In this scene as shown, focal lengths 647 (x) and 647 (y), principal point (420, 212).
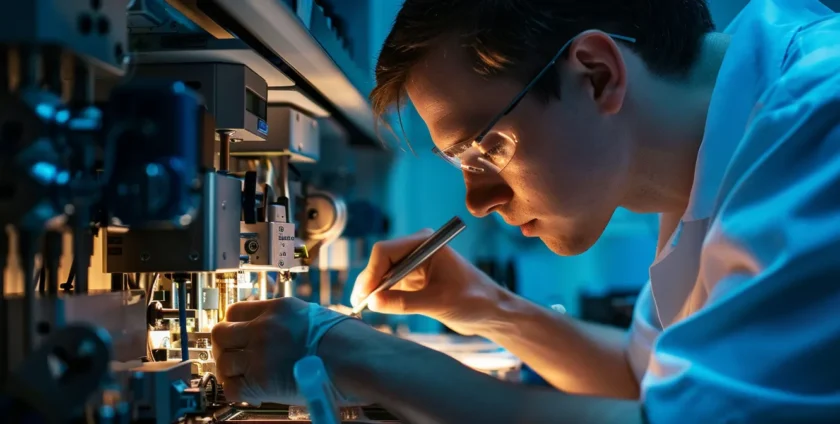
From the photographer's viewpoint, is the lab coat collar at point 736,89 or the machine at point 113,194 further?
the lab coat collar at point 736,89

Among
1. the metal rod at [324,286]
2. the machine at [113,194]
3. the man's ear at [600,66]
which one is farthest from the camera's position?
the metal rod at [324,286]

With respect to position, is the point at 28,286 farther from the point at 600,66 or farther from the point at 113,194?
the point at 600,66

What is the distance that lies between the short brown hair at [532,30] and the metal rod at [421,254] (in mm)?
309

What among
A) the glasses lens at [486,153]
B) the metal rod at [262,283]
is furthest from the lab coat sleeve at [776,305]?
the metal rod at [262,283]

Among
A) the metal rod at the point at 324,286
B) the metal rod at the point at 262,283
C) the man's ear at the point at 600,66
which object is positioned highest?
the man's ear at the point at 600,66

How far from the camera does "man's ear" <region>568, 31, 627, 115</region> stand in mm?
983

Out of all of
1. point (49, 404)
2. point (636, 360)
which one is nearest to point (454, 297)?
point (636, 360)

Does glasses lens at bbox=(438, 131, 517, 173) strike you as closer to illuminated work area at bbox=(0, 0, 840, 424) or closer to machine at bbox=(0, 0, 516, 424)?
illuminated work area at bbox=(0, 0, 840, 424)

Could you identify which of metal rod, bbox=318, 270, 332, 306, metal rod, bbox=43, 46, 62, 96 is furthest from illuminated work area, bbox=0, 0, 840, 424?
metal rod, bbox=318, 270, 332, 306

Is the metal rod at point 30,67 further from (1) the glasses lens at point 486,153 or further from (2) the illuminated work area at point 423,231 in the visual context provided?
(1) the glasses lens at point 486,153

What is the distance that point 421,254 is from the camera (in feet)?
4.17

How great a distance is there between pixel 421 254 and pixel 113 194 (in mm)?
707

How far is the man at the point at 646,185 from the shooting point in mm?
700

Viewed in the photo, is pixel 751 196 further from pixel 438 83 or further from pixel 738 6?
pixel 738 6
